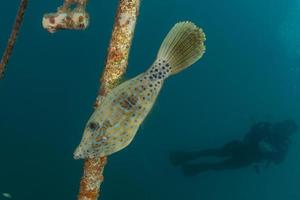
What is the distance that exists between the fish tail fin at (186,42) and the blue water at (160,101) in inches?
1035

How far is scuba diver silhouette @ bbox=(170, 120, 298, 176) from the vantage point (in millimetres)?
29031

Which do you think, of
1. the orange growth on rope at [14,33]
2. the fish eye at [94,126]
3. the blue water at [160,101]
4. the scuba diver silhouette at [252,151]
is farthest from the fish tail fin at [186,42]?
the scuba diver silhouette at [252,151]

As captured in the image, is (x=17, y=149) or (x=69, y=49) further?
(x=69, y=49)

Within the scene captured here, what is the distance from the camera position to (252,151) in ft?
98.9

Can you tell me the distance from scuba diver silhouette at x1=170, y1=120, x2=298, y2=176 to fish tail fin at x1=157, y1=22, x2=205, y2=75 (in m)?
26.7

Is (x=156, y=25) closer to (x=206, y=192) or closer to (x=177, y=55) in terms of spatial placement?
(x=206, y=192)

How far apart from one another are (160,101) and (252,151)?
340 inches

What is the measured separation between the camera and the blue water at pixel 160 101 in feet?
98.9

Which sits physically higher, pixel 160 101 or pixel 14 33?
pixel 160 101

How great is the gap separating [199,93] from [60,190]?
15.0 m

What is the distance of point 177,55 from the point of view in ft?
8.71

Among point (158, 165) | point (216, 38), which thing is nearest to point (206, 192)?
point (158, 165)

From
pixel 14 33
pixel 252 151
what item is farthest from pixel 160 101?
pixel 14 33

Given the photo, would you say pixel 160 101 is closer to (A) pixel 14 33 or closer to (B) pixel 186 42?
(A) pixel 14 33
